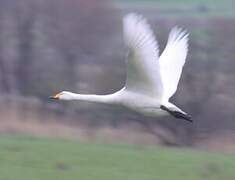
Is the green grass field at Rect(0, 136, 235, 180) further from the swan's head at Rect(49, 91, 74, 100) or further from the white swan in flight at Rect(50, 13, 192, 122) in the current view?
the white swan in flight at Rect(50, 13, 192, 122)

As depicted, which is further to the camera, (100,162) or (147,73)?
(100,162)

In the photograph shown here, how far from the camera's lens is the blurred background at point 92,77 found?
21.8 m

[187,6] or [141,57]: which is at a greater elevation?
[187,6]

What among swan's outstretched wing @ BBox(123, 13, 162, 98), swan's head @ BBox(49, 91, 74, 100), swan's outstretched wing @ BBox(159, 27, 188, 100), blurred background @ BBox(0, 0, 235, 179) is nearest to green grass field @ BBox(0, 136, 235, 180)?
blurred background @ BBox(0, 0, 235, 179)

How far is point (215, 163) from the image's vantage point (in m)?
17.5

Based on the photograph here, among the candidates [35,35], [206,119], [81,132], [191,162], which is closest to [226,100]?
[206,119]

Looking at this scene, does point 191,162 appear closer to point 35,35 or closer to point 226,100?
point 226,100

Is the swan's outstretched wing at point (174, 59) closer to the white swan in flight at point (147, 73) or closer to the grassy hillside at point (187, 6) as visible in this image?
the white swan in flight at point (147, 73)

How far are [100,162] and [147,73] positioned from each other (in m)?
8.94

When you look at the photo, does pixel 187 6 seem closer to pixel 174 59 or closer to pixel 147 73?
pixel 174 59

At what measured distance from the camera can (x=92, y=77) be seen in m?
25.3

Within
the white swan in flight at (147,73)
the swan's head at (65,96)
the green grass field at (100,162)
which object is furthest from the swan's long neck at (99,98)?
the green grass field at (100,162)

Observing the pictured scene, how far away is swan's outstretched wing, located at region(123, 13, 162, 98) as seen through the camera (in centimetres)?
751

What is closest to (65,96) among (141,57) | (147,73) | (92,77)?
(147,73)
